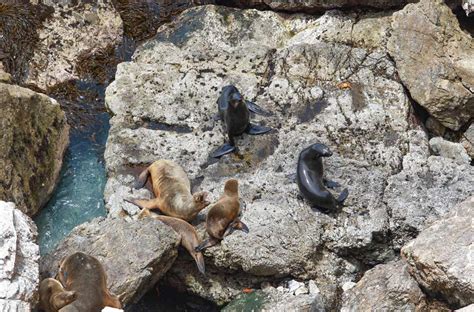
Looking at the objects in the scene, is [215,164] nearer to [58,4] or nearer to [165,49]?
[165,49]

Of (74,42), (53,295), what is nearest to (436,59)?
(74,42)

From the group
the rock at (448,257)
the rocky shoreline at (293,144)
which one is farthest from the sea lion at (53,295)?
the rock at (448,257)

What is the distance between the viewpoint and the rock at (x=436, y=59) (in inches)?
371

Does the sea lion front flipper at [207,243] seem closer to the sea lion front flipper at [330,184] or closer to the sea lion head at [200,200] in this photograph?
the sea lion head at [200,200]

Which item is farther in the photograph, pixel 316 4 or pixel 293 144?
pixel 316 4

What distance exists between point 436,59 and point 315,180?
2319mm

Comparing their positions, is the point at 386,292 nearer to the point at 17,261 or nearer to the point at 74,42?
the point at 17,261

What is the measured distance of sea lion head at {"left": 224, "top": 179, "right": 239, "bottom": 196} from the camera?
809 cm

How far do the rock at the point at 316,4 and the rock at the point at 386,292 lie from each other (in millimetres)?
3931

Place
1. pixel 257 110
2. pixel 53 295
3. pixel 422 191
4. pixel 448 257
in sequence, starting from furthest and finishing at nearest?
1. pixel 257 110
2. pixel 422 191
3. pixel 53 295
4. pixel 448 257

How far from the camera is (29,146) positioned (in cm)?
902

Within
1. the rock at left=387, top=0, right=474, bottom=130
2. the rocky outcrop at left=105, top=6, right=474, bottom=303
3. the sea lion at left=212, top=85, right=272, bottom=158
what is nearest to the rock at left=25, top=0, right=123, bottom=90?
the rocky outcrop at left=105, top=6, right=474, bottom=303

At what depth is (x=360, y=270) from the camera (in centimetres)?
823

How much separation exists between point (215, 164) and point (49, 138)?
1.85 metres
